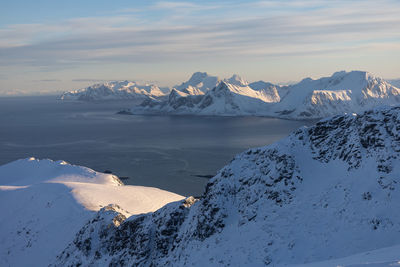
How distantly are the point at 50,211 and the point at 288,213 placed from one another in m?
30.2

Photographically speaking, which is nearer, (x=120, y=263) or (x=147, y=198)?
(x=120, y=263)

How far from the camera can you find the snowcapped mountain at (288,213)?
19.6m

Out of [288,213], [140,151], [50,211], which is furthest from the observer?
[140,151]

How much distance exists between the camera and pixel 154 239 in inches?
1030

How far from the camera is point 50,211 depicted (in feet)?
135

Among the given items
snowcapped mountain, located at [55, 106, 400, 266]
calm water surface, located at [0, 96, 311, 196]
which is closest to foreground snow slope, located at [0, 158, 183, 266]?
snowcapped mountain, located at [55, 106, 400, 266]

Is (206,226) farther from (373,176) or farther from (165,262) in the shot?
(373,176)

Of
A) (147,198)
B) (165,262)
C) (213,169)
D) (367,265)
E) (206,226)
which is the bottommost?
(213,169)

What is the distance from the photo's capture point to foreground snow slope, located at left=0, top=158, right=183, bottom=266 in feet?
117

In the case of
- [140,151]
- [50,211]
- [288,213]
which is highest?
[288,213]

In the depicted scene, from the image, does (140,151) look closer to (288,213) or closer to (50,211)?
(50,211)

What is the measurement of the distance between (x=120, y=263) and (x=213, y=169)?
6353 centimetres

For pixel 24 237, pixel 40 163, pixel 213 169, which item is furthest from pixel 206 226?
pixel 213 169

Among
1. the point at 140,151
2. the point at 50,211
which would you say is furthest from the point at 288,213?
the point at 140,151
